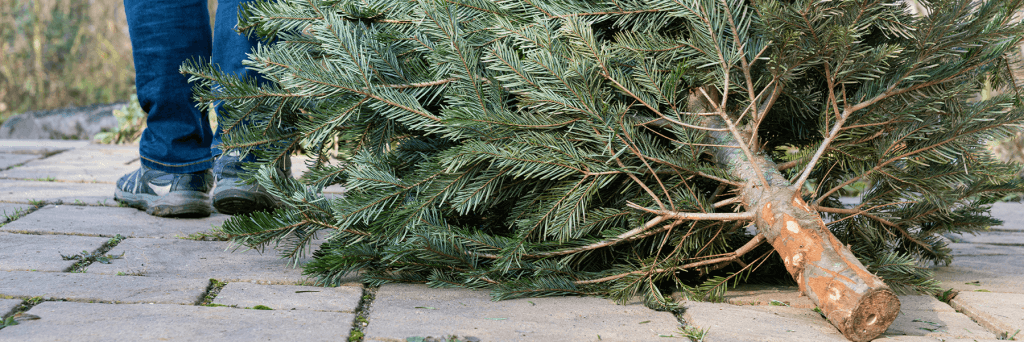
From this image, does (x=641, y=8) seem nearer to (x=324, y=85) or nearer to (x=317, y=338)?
(x=324, y=85)

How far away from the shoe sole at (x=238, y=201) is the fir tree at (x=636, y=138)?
0.50 m

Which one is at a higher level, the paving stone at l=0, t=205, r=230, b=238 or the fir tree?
the fir tree

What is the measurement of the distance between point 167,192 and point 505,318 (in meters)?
1.58

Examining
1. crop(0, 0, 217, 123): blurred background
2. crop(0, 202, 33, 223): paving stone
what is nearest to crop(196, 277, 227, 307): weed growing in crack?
crop(0, 202, 33, 223): paving stone

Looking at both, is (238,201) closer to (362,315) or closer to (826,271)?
(362,315)

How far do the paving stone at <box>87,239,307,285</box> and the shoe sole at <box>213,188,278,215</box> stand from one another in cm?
25

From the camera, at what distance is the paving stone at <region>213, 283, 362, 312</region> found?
152cm

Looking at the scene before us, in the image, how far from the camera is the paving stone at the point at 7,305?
4.41 ft

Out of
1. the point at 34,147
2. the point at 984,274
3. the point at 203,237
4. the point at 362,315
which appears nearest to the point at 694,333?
the point at 362,315

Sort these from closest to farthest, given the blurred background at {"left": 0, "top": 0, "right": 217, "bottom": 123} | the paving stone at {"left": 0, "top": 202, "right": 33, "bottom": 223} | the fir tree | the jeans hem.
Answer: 1. the fir tree
2. the paving stone at {"left": 0, "top": 202, "right": 33, "bottom": 223}
3. the jeans hem
4. the blurred background at {"left": 0, "top": 0, "right": 217, "bottom": 123}

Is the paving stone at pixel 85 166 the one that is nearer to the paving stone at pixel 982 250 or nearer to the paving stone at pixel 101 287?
the paving stone at pixel 101 287

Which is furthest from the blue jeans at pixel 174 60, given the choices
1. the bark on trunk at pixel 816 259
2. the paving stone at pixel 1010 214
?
the paving stone at pixel 1010 214

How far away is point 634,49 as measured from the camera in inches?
61.6

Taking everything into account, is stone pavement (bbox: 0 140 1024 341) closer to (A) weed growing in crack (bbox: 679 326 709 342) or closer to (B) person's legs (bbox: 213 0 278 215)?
(A) weed growing in crack (bbox: 679 326 709 342)
